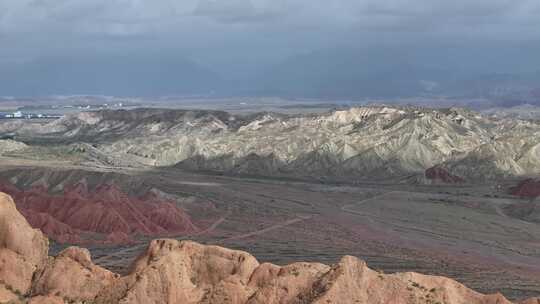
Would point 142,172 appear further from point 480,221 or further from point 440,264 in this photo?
point 440,264

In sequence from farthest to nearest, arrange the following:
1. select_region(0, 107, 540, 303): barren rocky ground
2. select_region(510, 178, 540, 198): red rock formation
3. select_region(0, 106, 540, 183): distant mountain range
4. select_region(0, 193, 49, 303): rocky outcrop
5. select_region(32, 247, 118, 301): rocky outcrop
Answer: select_region(0, 106, 540, 183): distant mountain range, select_region(510, 178, 540, 198): red rock formation, select_region(0, 107, 540, 303): barren rocky ground, select_region(0, 193, 49, 303): rocky outcrop, select_region(32, 247, 118, 301): rocky outcrop

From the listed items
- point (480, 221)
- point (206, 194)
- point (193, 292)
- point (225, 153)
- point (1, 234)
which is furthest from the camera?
point (225, 153)

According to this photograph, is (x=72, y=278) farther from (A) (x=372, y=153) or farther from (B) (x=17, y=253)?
(A) (x=372, y=153)

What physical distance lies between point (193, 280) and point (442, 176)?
354 feet

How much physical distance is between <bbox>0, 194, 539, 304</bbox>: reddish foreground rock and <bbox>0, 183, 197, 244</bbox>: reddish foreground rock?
41.8 meters

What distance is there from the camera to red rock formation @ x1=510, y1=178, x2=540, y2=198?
13575 cm

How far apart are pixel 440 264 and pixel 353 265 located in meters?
42.7

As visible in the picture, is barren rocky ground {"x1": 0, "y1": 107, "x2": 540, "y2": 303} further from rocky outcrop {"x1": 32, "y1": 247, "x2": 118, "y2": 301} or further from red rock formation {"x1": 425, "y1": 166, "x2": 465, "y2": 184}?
rocky outcrop {"x1": 32, "y1": 247, "x2": 118, "y2": 301}

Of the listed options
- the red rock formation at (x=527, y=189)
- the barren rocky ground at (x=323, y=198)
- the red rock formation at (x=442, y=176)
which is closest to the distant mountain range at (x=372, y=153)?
the red rock formation at (x=442, y=176)

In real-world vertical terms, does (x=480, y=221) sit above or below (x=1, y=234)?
below

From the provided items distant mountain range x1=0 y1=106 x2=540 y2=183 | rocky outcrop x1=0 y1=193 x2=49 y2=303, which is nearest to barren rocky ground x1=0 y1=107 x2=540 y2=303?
distant mountain range x1=0 y1=106 x2=540 y2=183

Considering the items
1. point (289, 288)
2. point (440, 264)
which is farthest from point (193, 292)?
point (440, 264)

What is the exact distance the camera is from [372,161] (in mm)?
168875

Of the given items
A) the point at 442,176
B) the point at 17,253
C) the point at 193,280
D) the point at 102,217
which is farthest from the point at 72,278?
the point at 442,176
